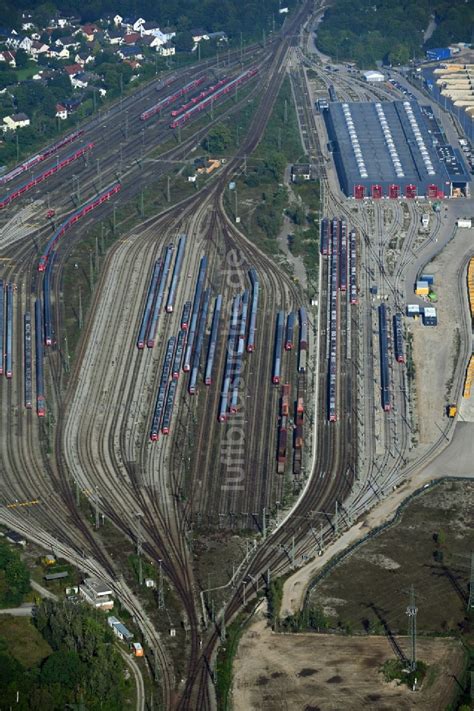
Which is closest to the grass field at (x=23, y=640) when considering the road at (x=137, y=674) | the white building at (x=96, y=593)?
the white building at (x=96, y=593)

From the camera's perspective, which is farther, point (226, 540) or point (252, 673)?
point (226, 540)

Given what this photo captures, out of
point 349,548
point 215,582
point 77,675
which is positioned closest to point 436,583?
point 349,548

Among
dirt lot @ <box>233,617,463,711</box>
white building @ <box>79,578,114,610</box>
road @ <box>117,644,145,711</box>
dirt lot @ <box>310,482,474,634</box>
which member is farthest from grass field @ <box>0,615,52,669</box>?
dirt lot @ <box>310,482,474,634</box>

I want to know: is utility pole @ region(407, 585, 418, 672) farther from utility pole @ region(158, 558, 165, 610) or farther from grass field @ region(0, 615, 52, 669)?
grass field @ region(0, 615, 52, 669)

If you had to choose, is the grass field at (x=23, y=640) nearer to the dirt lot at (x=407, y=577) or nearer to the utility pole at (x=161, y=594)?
the utility pole at (x=161, y=594)

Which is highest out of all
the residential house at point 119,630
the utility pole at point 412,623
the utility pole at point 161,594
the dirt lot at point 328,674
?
the utility pole at point 161,594

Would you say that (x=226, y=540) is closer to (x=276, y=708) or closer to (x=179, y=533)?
(x=179, y=533)
